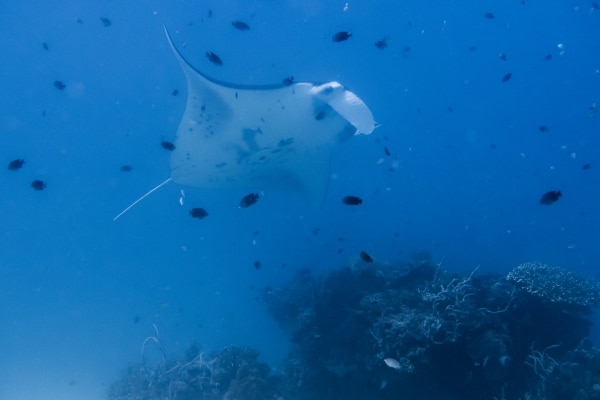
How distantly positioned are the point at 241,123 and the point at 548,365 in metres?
7.98

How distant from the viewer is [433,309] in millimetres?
7488

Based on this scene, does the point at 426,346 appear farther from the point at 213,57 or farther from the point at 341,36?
the point at 213,57

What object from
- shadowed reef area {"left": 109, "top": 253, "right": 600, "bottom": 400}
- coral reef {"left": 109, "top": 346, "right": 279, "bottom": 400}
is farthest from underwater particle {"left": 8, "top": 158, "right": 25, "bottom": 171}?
shadowed reef area {"left": 109, "top": 253, "right": 600, "bottom": 400}

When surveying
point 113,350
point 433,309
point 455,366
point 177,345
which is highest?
point 433,309

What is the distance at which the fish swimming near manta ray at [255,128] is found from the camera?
283 inches

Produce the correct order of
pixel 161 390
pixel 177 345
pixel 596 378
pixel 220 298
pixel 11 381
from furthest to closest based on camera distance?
1. pixel 220 298
2. pixel 11 381
3. pixel 177 345
4. pixel 161 390
5. pixel 596 378

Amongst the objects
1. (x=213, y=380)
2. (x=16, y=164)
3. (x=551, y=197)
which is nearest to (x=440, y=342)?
(x=551, y=197)

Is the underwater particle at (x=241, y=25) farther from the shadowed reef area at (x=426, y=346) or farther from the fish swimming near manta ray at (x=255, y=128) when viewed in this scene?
the shadowed reef area at (x=426, y=346)

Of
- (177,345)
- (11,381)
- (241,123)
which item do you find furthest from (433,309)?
(11,381)

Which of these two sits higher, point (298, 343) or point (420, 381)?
point (420, 381)

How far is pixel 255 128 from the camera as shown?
8273mm

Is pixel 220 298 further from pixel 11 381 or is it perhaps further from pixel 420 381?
pixel 420 381

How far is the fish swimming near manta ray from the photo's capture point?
718cm

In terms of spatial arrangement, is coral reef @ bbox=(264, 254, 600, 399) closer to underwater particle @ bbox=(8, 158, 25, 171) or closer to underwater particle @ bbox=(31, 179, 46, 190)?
underwater particle @ bbox=(31, 179, 46, 190)
